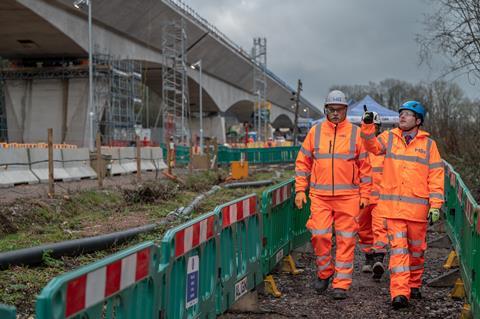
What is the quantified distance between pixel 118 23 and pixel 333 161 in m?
36.1

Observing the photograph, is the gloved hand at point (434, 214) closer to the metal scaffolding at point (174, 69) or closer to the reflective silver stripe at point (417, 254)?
the reflective silver stripe at point (417, 254)

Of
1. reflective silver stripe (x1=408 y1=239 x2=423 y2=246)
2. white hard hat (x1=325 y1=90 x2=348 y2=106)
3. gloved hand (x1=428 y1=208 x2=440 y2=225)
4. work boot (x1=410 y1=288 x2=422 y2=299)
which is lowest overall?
work boot (x1=410 y1=288 x2=422 y2=299)

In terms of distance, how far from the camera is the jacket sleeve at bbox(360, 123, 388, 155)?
6.51 m

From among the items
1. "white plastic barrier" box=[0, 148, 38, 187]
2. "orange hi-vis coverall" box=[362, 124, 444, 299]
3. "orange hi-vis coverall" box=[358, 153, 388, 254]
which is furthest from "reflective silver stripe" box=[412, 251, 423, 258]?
"white plastic barrier" box=[0, 148, 38, 187]

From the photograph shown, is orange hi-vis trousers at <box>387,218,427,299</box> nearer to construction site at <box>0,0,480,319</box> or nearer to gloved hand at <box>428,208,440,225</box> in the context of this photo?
construction site at <box>0,0,480,319</box>

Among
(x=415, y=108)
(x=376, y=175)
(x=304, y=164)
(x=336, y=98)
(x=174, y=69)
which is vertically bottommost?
(x=376, y=175)

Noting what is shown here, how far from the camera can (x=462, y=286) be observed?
6.45m

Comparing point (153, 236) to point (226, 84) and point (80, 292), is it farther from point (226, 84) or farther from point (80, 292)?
point (226, 84)

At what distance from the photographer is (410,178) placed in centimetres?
626

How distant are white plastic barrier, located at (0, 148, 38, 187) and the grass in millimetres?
2853

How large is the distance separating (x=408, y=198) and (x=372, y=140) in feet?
2.33

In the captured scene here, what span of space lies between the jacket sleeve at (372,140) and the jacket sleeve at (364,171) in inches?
8.4

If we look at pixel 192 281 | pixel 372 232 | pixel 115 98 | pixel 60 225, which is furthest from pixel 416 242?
pixel 115 98

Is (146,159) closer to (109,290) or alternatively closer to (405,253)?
(405,253)
